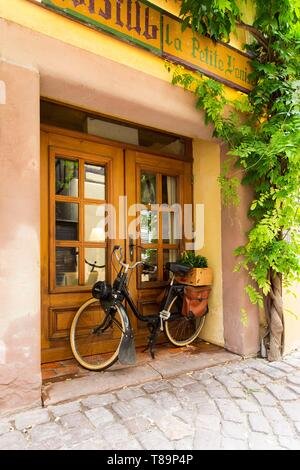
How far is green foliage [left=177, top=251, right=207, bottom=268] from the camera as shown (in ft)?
12.0

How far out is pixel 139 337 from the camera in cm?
359

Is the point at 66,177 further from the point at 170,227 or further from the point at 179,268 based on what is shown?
the point at 179,268

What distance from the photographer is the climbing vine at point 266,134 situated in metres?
2.87

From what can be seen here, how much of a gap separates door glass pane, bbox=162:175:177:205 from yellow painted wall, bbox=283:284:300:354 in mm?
1786

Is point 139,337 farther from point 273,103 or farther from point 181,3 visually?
point 181,3

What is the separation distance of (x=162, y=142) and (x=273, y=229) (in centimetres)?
181

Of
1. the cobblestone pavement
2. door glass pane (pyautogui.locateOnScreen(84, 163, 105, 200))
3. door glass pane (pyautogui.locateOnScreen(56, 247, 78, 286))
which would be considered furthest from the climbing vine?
door glass pane (pyautogui.locateOnScreen(56, 247, 78, 286))

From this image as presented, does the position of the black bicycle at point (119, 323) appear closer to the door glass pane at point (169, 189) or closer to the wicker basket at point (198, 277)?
the wicker basket at point (198, 277)

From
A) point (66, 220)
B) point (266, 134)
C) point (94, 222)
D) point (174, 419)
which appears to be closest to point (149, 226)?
point (94, 222)

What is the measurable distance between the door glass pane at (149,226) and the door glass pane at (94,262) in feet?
1.82

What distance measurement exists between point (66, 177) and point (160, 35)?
1.63 m

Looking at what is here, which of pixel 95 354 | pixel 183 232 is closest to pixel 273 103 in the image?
pixel 183 232

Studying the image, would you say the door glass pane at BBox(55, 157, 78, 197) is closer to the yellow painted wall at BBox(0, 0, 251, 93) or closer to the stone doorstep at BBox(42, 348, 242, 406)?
the yellow painted wall at BBox(0, 0, 251, 93)
